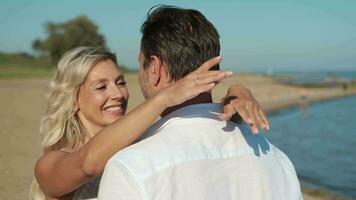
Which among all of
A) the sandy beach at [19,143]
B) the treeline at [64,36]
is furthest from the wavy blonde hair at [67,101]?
the treeline at [64,36]

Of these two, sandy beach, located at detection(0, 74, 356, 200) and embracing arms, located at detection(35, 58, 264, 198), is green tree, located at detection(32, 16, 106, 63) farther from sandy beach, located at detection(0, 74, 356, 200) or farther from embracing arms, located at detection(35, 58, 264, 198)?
embracing arms, located at detection(35, 58, 264, 198)

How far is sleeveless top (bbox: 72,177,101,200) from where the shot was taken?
10.0 ft

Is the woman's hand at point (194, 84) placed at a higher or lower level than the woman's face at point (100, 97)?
higher

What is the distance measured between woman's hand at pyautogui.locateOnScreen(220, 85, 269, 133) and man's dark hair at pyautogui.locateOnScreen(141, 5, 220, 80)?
0.54 ft

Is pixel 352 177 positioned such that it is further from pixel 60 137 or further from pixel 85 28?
pixel 85 28

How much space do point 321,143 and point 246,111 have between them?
2118cm

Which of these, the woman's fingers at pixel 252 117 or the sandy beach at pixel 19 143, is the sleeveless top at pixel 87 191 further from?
the sandy beach at pixel 19 143

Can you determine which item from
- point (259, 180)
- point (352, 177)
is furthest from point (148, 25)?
point (352, 177)

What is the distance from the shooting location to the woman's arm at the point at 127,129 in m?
1.94

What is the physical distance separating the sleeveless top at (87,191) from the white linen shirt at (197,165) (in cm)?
113

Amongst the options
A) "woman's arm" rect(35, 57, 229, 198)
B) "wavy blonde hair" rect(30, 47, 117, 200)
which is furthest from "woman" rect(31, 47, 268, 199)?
"woman's arm" rect(35, 57, 229, 198)

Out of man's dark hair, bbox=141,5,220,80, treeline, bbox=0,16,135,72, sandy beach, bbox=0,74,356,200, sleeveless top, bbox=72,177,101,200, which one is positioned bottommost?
treeline, bbox=0,16,135,72

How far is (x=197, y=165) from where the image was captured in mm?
1932

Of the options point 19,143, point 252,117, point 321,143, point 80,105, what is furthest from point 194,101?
point 321,143
